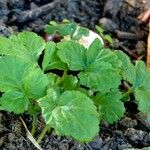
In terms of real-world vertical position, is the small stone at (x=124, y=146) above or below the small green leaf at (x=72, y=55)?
below

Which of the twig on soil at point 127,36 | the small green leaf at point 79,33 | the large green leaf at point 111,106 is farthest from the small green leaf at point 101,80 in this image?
the twig on soil at point 127,36

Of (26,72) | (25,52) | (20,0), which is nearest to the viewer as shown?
(26,72)

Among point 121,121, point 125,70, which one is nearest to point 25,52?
point 125,70

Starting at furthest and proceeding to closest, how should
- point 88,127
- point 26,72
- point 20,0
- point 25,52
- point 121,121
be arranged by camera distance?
point 20,0 < point 121,121 < point 25,52 < point 26,72 < point 88,127

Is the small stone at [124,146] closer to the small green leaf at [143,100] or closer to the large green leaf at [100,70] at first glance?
the small green leaf at [143,100]

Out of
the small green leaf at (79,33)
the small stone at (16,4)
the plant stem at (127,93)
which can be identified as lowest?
the small stone at (16,4)

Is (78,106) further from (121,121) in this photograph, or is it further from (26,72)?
(121,121)

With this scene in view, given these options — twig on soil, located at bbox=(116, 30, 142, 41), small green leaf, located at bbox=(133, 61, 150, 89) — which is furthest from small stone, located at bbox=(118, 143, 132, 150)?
twig on soil, located at bbox=(116, 30, 142, 41)
